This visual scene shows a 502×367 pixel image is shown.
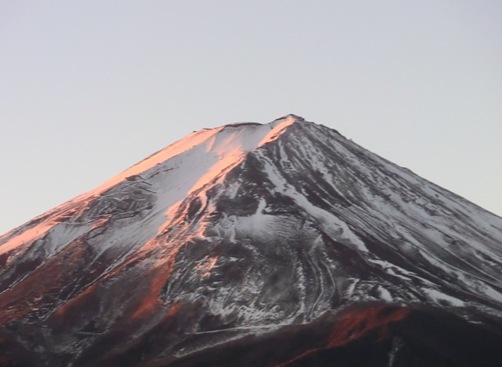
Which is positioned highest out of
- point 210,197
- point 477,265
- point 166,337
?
point 210,197

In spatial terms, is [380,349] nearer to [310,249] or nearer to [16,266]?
[310,249]

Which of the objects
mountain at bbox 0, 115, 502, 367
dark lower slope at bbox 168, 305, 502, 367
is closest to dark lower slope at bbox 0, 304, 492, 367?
dark lower slope at bbox 168, 305, 502, 367

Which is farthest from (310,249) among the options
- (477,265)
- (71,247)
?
(71,247)

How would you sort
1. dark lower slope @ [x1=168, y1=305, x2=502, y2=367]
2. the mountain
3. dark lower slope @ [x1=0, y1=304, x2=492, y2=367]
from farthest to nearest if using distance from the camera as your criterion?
the mountain → dark lower slope @ [x1=0, y1=304, x2=492, y2=367] → dark lower slope @ [x1=168, y1=305, x2=502, y2=367]

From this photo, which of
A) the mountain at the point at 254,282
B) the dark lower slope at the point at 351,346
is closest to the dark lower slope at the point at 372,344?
the dark lower slope at the point at 351,346

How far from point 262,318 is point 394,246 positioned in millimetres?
34078

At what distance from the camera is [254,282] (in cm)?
15975

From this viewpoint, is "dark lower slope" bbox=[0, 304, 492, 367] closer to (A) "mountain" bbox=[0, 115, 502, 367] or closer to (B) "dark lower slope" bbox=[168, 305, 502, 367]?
(B) "dark lower slope" bbox=[168, 305, 502, 367]

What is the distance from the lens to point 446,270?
552 ft

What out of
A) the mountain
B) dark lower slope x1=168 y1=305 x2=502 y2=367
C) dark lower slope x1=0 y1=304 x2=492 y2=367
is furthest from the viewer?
the mountain

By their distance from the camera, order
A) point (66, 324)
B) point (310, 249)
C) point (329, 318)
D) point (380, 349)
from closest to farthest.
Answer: point (380, 349) < point (329, 318) < point (66, 324) < point (310, 249)

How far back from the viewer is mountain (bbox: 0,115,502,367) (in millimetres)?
139000

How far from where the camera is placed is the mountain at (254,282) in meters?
139

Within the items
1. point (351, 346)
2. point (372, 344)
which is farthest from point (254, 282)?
point (372, 344)
